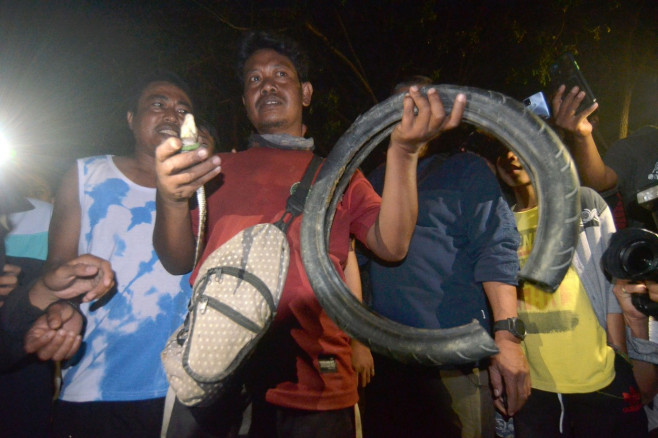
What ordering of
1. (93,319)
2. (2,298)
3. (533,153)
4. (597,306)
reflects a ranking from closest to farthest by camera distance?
(533,153) < (2,298) < (93,319) < (597,306)

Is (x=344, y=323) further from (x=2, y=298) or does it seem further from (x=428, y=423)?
(x=2, y=298)

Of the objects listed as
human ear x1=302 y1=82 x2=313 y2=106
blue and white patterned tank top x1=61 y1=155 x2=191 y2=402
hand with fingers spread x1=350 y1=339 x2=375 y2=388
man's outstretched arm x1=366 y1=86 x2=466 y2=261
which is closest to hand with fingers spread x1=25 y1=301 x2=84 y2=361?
blue and white patterned tank top x1=61 y1=155 x2=191 y2=402

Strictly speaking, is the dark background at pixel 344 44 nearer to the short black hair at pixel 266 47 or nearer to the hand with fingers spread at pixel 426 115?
the short black hair at pixel 266 47

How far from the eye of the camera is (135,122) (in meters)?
2.77

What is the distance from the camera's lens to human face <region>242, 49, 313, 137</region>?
2.47m

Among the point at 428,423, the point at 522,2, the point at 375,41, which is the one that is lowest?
the point at 428,423

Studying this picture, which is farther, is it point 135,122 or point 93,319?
point 135,122

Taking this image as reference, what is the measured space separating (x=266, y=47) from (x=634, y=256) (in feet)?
8.91

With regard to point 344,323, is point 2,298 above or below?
below

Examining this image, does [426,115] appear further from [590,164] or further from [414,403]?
[590,164]

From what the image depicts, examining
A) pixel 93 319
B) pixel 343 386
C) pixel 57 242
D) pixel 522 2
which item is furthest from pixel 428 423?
pixel 522 2

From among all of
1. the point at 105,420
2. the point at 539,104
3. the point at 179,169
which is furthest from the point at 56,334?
the point at 539,104

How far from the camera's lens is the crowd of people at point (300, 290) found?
1924mm

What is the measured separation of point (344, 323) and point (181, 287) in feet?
4.00
